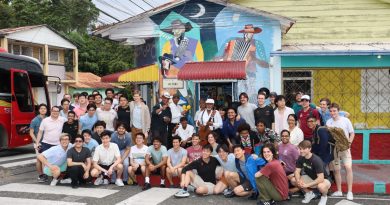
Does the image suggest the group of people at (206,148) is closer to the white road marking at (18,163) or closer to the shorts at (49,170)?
the shorts at (49,170)

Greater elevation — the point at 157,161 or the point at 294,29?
the point at 294,29

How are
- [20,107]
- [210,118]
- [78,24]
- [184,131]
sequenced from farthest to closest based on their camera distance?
[78,24]
[20,107]
[184,131]
[210,118]

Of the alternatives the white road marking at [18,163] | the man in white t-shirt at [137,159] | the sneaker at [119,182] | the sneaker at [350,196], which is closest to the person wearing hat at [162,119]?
the man in white t-shirt at [137,159]

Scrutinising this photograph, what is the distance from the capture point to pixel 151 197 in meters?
6.93

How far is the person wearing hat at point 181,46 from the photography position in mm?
11570

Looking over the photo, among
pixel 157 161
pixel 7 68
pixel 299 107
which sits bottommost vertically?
pixel 157 161

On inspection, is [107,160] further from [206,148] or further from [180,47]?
[180,47]

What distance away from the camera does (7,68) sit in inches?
422

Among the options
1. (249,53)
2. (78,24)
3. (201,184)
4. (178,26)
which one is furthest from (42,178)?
(78,24)

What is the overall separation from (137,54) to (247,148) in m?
6.72

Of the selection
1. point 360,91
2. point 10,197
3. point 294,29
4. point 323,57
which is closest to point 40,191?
point 10,197

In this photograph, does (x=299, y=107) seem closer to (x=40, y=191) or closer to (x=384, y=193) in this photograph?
→ (x=384, y=193)

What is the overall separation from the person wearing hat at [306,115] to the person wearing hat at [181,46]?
14.2 feet

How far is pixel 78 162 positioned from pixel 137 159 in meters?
1.12
